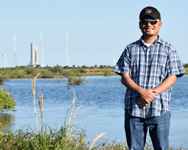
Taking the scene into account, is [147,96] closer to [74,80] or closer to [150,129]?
[150,129]

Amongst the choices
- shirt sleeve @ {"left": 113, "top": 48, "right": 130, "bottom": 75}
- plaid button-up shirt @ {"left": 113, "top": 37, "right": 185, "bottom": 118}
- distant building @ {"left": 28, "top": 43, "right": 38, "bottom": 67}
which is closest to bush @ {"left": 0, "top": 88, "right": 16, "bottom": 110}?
shirt sleeve @ {"left": 113, "top": 48, "right": 130, "bottom": 75}

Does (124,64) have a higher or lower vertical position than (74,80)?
higher

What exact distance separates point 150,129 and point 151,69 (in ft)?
1.76

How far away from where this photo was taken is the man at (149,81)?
302 centimetres

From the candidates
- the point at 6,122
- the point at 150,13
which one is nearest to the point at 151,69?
the point at 150,13

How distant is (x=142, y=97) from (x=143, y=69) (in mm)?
266

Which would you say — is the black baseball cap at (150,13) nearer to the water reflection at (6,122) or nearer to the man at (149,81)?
the man at (149,81)

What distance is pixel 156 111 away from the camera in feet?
9.83

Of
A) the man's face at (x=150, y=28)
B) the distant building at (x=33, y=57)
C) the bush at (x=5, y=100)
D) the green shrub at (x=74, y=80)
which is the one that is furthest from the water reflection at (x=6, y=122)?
the distant building at (x=33, y=57)

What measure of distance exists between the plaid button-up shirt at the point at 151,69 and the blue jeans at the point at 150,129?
0.18 ft

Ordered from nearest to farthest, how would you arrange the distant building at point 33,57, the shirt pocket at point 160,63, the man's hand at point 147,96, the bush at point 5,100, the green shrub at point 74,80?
the man's hand at point 147,96, the shirt pocket at point 160,63, the bush at point 5,100, the green shrub at point 74,80, the distant building at point 33,57

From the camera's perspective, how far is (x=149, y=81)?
120 inches

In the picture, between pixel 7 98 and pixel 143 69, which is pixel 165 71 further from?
pixel 7 98

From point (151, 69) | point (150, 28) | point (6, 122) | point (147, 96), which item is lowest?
point (6, 122)
